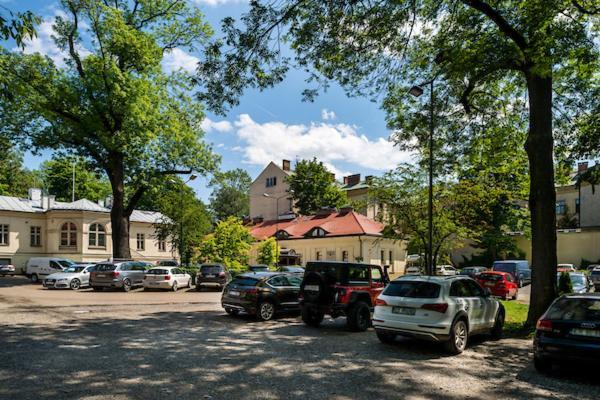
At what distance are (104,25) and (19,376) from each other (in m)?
27.4

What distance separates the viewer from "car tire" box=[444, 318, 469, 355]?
32.9 ft

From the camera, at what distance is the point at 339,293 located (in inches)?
521

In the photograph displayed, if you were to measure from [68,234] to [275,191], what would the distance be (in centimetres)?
3404

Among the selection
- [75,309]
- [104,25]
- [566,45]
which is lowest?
[75,309]

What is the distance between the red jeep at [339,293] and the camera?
43.5ft

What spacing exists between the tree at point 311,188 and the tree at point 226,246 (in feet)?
86.7

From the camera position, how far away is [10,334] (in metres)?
11.5

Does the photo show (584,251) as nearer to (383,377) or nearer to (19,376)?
(383,377)

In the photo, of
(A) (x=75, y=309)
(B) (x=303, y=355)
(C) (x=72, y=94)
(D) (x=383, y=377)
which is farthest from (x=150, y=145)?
(D) (x=383, y=377)

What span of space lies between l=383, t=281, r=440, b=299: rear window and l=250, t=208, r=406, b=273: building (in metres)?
32.8

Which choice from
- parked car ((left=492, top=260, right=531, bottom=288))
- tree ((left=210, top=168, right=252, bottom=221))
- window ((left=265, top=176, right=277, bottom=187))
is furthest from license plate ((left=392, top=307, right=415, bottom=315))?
tree ((left=210, top=168, right=252, bottom=221))

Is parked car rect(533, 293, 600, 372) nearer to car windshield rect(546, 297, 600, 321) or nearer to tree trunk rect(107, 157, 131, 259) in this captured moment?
car windshield rect(546, 297, 600, 321)

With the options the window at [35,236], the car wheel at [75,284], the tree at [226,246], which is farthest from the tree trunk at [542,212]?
the window at [35,236]

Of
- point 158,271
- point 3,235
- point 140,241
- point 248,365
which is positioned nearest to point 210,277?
point 158,271
